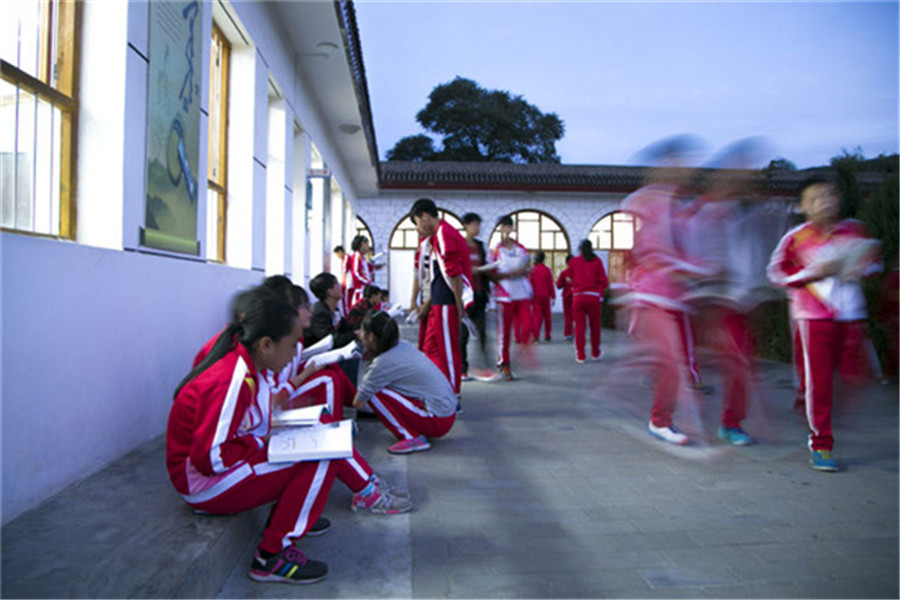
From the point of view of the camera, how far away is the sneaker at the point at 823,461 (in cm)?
433

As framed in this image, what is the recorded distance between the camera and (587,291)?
395 inches

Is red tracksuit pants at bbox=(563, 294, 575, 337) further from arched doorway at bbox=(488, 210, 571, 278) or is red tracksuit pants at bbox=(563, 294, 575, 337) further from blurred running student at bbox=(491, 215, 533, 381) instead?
arched doorway at bbox=(488, 210, 571, 278)

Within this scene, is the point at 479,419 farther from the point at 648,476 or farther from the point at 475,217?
the point at 475,217

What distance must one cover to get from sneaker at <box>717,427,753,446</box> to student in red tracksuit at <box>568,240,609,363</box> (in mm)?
4864

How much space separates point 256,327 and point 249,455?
518 mm

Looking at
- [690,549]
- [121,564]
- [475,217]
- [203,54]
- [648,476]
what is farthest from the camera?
[475,217]

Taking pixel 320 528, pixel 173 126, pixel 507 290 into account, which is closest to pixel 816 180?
pixel 320 528

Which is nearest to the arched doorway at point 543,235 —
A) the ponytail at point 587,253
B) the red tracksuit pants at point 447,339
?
the ponytail at point 587,253

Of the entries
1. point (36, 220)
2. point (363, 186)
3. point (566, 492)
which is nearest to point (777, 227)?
point (566, 492)

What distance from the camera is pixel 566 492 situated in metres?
3.90

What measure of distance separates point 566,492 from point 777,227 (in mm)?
4296

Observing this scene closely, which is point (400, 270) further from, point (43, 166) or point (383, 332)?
point (43, 166)

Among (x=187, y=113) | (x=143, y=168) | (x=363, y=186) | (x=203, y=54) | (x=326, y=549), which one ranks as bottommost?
(x=326, y=549)

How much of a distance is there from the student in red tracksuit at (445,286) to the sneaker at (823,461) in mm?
2693
